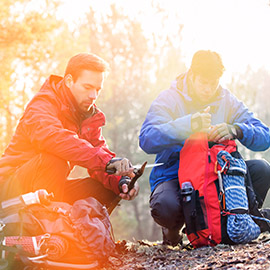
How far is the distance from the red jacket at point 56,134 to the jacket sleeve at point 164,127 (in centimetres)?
50

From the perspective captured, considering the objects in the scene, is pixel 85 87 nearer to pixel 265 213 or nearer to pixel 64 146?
pixel 64 146

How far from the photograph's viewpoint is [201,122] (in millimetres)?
3945

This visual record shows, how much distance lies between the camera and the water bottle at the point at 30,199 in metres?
3.25

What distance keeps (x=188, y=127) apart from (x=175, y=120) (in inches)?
6.2

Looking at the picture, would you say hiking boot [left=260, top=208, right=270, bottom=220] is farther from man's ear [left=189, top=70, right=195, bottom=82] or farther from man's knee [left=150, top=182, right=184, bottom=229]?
man's ear [left=189, top=70, right=195, bottom=82]

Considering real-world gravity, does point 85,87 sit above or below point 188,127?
above

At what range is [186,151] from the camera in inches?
161

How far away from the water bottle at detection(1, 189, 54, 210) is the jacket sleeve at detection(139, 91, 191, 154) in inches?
48.3

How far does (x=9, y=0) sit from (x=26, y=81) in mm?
2941

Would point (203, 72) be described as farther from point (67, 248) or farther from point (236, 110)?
point (67, 248)

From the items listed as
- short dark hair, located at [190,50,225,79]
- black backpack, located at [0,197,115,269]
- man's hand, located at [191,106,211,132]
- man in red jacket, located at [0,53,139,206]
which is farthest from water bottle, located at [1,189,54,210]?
short dark hair, located at [190,50,225,79]

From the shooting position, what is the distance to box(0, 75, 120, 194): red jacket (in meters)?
3.45

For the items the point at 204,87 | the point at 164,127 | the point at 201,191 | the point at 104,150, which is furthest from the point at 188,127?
the point at 104,150

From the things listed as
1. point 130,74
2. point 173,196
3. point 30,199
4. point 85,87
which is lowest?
point 173,196
